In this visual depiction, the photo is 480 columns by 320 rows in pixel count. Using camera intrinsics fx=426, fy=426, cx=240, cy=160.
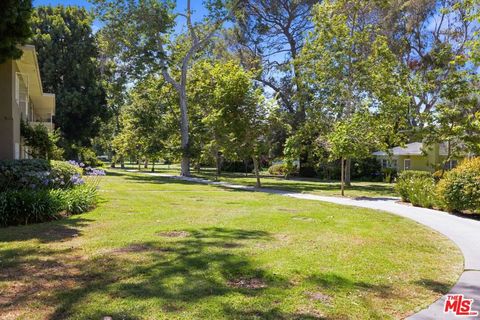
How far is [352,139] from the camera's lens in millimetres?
19250

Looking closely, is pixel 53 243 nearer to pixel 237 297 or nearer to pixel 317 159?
pixel 237 297

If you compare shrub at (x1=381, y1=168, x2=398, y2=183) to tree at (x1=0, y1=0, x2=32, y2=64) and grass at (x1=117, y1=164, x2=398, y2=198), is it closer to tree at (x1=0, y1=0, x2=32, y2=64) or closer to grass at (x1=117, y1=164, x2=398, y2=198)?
grass at (x1=117, y1=164, x2=398, y2=198)

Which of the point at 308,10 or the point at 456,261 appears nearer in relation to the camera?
the point at 456,261

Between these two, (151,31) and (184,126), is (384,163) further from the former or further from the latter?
(151,31)

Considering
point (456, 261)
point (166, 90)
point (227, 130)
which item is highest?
point (166, 90)

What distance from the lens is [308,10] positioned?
34188 millimetres

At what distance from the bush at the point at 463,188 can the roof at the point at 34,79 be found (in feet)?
44.5

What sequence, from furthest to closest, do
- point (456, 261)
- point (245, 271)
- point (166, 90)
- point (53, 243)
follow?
point (166, 90) < point (53, 243) < point (456, 261) < point (245, 271)

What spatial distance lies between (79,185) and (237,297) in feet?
30.7

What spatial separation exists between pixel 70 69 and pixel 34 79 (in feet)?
49.9

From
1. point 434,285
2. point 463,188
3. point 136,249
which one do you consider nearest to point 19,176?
point 136,249

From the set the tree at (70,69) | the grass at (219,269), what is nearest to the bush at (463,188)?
the grass at (219,269)

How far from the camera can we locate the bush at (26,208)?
29.8 ft

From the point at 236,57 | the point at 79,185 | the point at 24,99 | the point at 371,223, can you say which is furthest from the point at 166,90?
the point at 371,223
